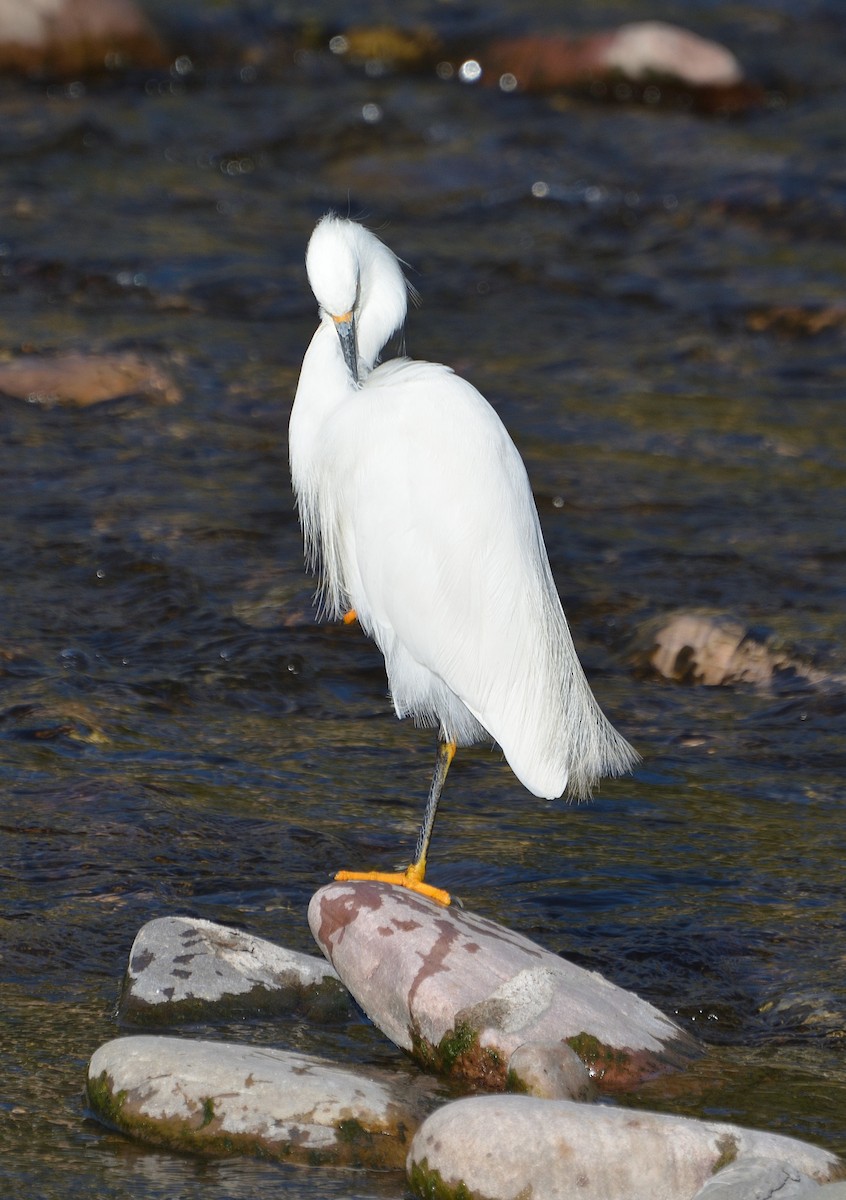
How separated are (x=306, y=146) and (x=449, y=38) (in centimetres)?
198

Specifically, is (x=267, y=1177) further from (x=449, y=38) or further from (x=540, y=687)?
(x=449, y=38)

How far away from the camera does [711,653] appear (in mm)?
5613

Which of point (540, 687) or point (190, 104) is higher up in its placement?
point (190, 104)

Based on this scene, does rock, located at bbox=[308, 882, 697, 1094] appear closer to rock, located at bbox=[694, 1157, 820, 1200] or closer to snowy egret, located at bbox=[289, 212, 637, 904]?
snowy egret, located at bbox=[289, 212, 637, 904]

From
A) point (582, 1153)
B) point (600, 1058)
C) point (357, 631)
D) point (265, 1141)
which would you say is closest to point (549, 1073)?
point (600, 1058)

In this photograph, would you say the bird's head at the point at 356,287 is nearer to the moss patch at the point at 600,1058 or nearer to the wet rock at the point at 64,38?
the moss patch at the point at 600,1058

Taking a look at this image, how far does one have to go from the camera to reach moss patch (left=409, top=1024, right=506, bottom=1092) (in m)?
3.41

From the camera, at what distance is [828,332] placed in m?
8.62

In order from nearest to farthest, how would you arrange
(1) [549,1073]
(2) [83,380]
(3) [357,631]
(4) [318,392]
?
(1) [549,1073] → (4) [318,392] → (3) [357,631] → (2) [83,380]

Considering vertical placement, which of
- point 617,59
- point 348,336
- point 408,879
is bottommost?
point 408,879

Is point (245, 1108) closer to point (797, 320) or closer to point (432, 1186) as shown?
point (432, 1186)

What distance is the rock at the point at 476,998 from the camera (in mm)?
3422

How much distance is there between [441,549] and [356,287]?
64cm

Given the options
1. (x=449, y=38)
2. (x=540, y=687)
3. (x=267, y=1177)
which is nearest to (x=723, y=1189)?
(x=267, y=1177)
